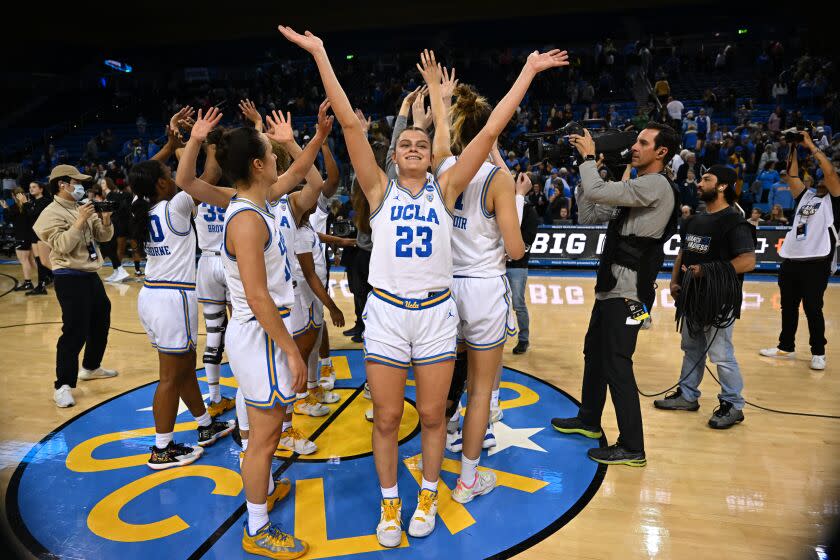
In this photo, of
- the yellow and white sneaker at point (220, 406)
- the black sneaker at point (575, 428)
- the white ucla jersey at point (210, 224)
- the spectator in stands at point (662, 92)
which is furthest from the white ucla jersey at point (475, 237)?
the spectator in stands at point (662, 92)

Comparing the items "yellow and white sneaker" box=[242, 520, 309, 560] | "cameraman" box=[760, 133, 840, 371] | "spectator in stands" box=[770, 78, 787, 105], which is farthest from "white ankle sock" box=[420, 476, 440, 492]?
"spectator in stands" box=[770, 78, 787, 105]

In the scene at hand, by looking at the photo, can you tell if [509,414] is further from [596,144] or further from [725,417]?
[596,144]

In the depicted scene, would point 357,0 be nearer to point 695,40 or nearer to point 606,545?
point 695,40

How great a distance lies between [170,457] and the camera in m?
3.56

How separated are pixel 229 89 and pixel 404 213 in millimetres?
21589

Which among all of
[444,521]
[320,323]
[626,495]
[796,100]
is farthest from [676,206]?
[796,100]

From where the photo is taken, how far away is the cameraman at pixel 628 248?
3262 mm

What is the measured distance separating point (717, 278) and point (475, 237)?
1.98 m

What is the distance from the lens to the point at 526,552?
2.71m

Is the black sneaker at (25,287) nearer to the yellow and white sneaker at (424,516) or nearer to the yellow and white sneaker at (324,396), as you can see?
the yellow and white sneaker at (324,396)

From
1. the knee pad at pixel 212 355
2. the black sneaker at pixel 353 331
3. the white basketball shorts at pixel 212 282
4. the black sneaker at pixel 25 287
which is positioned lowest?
the black sneaker at pixel 353 331

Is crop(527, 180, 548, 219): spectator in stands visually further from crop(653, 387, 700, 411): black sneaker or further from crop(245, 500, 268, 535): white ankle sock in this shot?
crop(245, 500, 268, 535): white ankle sock

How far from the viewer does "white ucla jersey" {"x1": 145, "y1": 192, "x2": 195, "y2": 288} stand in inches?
138

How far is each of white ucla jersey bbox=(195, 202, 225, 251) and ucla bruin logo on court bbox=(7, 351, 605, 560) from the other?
4.64 ft
